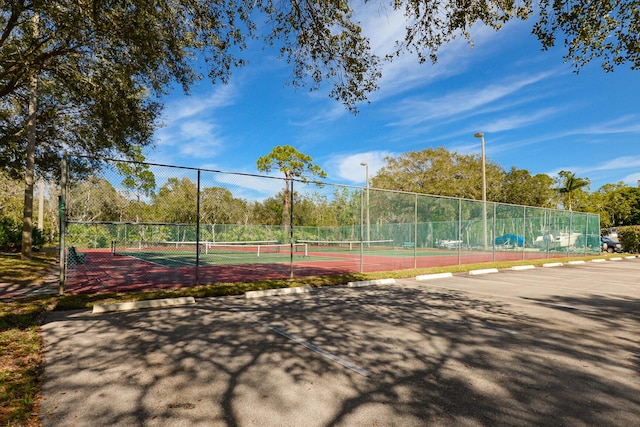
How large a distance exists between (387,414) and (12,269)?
536 inches

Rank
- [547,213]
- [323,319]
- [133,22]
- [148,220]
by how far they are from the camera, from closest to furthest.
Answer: [323,319] → [133,22] → [148,220] → [547,213]

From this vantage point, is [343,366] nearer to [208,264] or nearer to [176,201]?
[176,201]

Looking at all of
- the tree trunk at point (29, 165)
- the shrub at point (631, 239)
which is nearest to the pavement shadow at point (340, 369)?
the tree trunk at point (29, 165)

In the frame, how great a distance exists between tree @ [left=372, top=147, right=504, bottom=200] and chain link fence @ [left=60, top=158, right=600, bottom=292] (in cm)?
1704

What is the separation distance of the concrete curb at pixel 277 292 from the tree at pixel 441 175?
3524 centimetres

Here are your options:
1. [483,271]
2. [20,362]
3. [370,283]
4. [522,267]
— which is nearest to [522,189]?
[522,267]

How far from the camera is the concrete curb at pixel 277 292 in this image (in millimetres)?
8922

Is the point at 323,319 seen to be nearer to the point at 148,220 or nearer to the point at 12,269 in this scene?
the point at 148,220

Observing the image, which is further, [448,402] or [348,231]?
[348,231]

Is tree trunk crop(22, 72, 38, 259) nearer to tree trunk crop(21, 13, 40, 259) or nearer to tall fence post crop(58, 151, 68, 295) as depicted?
tree trunk crop(21, 13, 40, 259)

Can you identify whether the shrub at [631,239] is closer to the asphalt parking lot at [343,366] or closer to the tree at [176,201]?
the asphalt parking lot at [343,366]

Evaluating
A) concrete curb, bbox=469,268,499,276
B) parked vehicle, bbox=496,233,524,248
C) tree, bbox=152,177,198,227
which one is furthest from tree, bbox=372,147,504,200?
tree, bbox=152,177,198,227

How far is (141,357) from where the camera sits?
14.4 feet

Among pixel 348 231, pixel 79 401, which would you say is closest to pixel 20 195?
pixel 348 231
